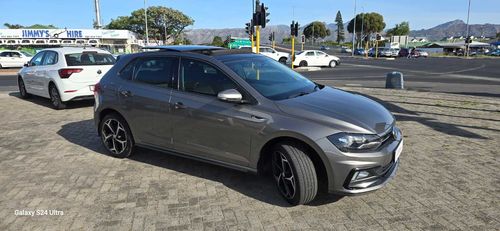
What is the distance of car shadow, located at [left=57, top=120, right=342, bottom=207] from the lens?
4.16 m

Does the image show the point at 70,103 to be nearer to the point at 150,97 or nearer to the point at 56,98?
the point at 56,98

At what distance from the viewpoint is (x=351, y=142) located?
3.57m

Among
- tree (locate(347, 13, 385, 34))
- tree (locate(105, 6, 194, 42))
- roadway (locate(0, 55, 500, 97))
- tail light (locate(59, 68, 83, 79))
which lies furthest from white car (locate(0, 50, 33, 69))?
tree (locate(347, 13, 385, 34))

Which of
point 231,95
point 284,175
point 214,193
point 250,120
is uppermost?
point 231,95

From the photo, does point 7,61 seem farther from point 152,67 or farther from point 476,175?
point 476,175

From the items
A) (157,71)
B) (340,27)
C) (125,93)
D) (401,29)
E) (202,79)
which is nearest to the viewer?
(202,79)

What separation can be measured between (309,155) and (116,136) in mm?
3057

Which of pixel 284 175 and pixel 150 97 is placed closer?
pixel 284 175

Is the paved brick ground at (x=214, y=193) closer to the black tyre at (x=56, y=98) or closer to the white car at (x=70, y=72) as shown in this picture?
the white car at (x=70, y=72)

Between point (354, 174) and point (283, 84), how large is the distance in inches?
60.1

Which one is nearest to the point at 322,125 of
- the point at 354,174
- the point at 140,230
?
the point at 354,174

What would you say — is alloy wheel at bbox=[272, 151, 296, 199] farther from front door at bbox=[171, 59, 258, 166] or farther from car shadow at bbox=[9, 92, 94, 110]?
car shadow at bbox=[9, 92, 94, 110]

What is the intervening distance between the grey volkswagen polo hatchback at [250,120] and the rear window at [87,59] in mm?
4476

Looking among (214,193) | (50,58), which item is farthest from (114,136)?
(50,58)
